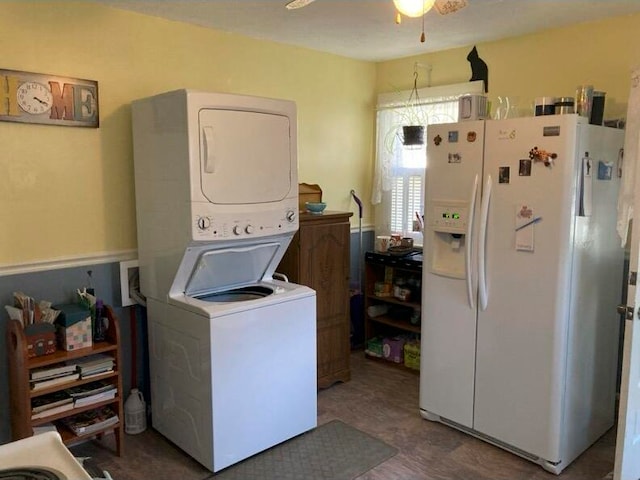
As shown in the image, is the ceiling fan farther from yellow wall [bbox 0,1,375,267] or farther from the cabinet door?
the cabinet door

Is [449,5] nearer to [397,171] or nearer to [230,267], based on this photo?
[230,267]

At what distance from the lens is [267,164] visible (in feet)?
8.88

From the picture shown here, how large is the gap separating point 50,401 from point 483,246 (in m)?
2.26

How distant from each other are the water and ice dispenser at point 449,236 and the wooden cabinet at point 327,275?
76cm

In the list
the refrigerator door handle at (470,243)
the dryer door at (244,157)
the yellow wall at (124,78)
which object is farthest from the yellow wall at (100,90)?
the refrigerator door handle at (470,243)

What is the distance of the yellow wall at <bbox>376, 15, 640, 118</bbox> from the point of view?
10.1 ft

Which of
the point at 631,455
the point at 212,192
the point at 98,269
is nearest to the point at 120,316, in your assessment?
the point at 98,269

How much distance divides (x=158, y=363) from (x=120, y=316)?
375 millimetres

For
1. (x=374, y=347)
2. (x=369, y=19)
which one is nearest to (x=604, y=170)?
(x=369, y=19)

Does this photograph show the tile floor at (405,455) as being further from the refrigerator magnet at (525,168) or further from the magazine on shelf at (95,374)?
the refrigerator magnet at (525,168)

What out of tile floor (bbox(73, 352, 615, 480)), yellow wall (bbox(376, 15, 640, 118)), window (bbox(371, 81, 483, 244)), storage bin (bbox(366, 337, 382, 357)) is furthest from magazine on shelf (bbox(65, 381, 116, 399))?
yellow wall (bbox(376, 15, 640, 118))

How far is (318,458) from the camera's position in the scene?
276 centimetres

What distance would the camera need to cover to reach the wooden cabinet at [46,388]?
242 cm

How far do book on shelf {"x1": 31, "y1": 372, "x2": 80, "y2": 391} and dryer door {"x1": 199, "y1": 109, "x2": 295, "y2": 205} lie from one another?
3.59 ft
